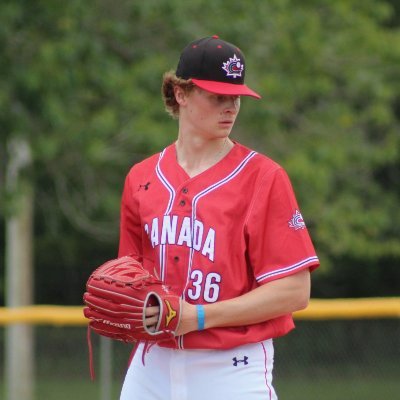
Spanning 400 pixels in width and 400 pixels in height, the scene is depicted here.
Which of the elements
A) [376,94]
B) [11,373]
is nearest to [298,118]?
[376,94]

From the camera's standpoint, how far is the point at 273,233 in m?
3.55

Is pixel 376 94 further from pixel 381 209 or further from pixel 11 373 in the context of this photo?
pixel 11 373

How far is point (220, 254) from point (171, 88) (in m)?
0.65

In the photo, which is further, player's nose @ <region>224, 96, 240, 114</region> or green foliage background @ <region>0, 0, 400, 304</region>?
green foliage background @ <region>0, 0, 400, 304</region>

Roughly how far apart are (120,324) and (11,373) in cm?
635

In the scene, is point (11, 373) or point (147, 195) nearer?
point (147, 195)

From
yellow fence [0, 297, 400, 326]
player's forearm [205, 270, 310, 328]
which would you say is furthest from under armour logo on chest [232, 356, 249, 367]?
yellow fence [0, 297, 400, 326]

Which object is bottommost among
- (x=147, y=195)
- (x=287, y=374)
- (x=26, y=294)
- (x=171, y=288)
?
(x=26, y=294)

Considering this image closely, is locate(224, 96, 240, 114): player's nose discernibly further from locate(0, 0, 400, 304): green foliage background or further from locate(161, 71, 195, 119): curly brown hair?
locate(0, 0, 400, 304): green foliage background

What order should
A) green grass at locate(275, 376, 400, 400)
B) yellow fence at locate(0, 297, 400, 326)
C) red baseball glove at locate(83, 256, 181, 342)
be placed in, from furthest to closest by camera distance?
green grass at locate(275, 376, 400, 400) → yellow fence at locate(0, 297, 400, 326) → red baseball glove at locate(83, 256, 181, 342)

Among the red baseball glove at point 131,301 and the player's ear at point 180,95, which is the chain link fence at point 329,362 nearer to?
the player's ear at point 180,95

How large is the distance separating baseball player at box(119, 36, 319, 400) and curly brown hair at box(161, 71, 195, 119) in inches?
0.4

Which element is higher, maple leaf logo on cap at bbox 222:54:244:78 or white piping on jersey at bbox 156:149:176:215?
maple leaf logo on cap at bbox 222:54:244:78

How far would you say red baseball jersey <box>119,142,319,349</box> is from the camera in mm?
3553
